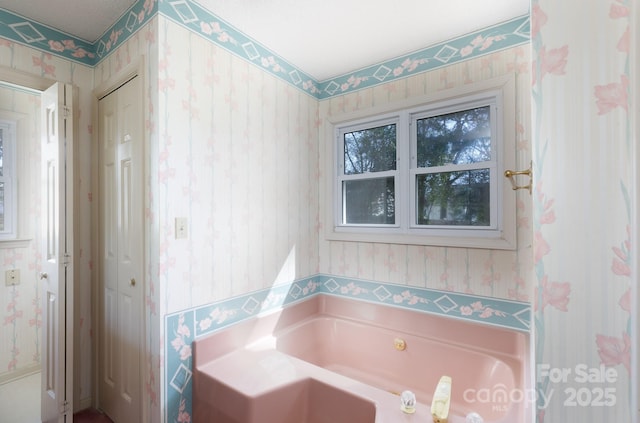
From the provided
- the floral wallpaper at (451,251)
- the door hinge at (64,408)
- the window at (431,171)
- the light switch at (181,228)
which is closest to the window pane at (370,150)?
the window at (431,171)

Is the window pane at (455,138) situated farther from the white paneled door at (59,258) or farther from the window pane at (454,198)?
the white paneled door at (59,258)

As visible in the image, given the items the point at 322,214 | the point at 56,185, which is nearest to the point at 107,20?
the point at 56,185

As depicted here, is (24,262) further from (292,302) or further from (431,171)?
(431,171)

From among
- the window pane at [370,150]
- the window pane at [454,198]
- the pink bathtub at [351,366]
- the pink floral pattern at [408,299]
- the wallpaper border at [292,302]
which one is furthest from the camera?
the window pane at [370,150]

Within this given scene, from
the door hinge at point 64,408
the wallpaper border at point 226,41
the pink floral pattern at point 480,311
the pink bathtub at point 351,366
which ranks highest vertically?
the wallpaper border at point 226,41

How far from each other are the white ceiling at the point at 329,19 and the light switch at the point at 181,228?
115cm

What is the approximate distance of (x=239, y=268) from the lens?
1.85m

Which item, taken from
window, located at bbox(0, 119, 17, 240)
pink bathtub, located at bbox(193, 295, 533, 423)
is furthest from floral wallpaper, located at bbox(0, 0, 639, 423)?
window, located at bbox(0, 119, 17, 240)

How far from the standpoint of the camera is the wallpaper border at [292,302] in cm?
152

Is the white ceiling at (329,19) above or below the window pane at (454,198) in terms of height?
above

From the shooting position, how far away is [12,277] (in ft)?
7.54

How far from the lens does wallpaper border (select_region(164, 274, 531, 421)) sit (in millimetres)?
1521

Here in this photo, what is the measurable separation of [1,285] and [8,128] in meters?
1.20

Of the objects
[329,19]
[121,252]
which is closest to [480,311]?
[329,19]
